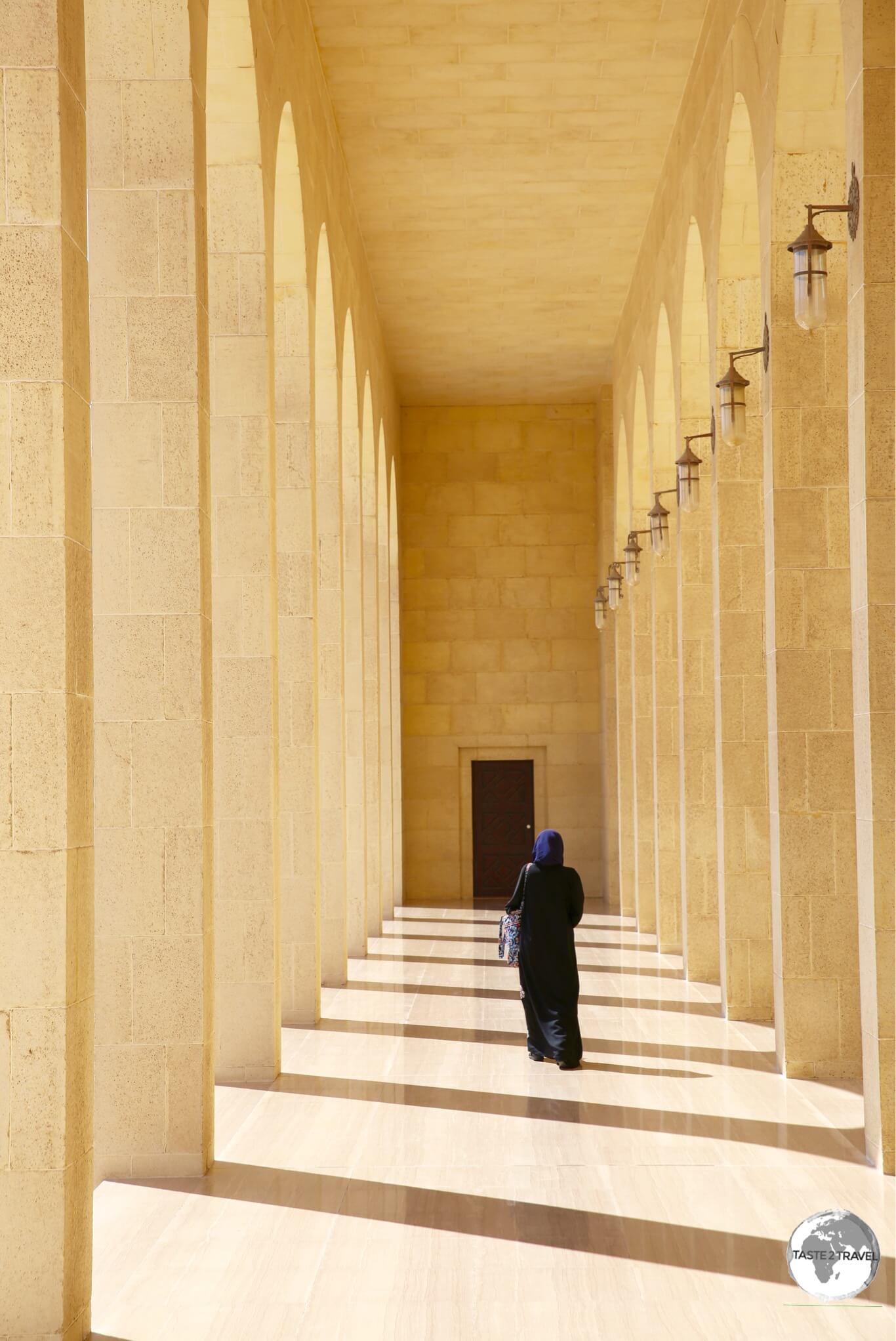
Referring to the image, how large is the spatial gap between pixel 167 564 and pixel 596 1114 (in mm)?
4150

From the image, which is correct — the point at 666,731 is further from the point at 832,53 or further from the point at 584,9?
the point at 832,53

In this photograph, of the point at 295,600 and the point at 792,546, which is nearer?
the point at 792,546

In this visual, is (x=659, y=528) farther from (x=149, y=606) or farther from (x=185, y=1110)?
(x=185, y=1110)

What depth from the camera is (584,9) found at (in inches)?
500

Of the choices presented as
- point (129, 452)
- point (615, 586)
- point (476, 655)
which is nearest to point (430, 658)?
point (476, 655)

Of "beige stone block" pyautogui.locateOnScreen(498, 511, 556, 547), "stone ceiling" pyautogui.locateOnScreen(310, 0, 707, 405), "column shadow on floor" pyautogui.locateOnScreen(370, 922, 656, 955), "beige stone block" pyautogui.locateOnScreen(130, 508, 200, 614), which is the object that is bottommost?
"column shadow on floor" pyautogui.locateOnScreen(370, 922, 656, 955)

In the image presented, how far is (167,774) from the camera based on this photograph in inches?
303

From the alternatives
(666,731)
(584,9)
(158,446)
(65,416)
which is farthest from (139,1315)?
(666,731)

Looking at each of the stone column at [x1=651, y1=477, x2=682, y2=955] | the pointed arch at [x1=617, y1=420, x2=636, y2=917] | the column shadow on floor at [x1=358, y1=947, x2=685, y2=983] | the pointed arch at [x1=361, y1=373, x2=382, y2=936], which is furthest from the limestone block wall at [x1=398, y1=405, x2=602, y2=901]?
the column shadow on floor at [x1=358, y1=947, x2=685, y2=983]

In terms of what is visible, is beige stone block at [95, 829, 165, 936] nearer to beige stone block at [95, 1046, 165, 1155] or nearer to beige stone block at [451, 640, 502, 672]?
beige stone block at [95, 1046, 165, 1155]

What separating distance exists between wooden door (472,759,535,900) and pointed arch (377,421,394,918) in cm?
351

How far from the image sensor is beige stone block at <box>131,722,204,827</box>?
303 inches

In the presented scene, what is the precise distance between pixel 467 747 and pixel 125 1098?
61.0ft

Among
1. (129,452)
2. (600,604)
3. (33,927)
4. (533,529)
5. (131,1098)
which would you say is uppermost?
(533,529)
